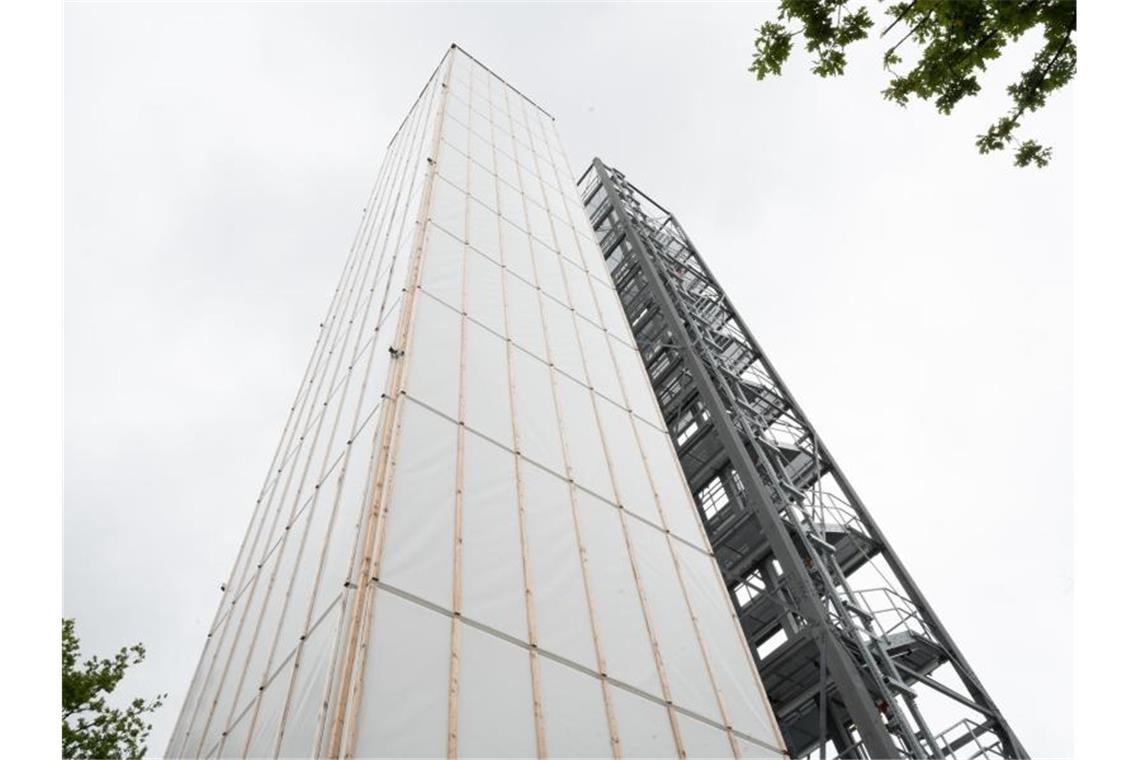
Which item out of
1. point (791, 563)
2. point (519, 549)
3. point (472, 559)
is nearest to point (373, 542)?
point (472, 559)

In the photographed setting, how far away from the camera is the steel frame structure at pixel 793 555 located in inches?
531

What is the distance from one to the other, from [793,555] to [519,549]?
8539mm

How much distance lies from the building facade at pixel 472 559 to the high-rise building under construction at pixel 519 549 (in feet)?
0.12

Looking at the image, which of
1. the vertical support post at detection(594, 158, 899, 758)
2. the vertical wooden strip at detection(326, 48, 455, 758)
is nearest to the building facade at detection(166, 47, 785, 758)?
the vertical wooden strip at detection(326, 48, 455, 758)

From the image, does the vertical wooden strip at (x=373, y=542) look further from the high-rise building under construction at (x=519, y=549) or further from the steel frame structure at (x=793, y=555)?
the steel frame structure at (x=793, y=555)

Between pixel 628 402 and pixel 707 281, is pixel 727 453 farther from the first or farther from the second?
pixel 707 281

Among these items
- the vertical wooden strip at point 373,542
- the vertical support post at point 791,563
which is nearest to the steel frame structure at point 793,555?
the vertical support post at point 791,563

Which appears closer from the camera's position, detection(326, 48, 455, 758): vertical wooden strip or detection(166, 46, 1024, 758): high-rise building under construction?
detection(326, 48, 455, 758): vertical wooden strip

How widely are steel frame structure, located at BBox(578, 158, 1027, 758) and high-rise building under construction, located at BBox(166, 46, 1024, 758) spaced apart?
0.26 feet

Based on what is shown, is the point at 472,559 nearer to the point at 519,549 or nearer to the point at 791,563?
the point at 519,549

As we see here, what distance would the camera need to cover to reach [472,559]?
827cm

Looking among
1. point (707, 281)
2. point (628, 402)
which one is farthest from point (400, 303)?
point (707, 281)

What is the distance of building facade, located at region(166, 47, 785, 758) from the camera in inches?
272

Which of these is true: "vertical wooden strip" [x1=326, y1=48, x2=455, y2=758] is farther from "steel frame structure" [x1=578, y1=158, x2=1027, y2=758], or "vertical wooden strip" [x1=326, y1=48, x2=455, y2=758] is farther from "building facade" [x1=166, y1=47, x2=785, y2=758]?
"steel frame structure" [x1=578, y1=158, x2=1027, y2=758]
